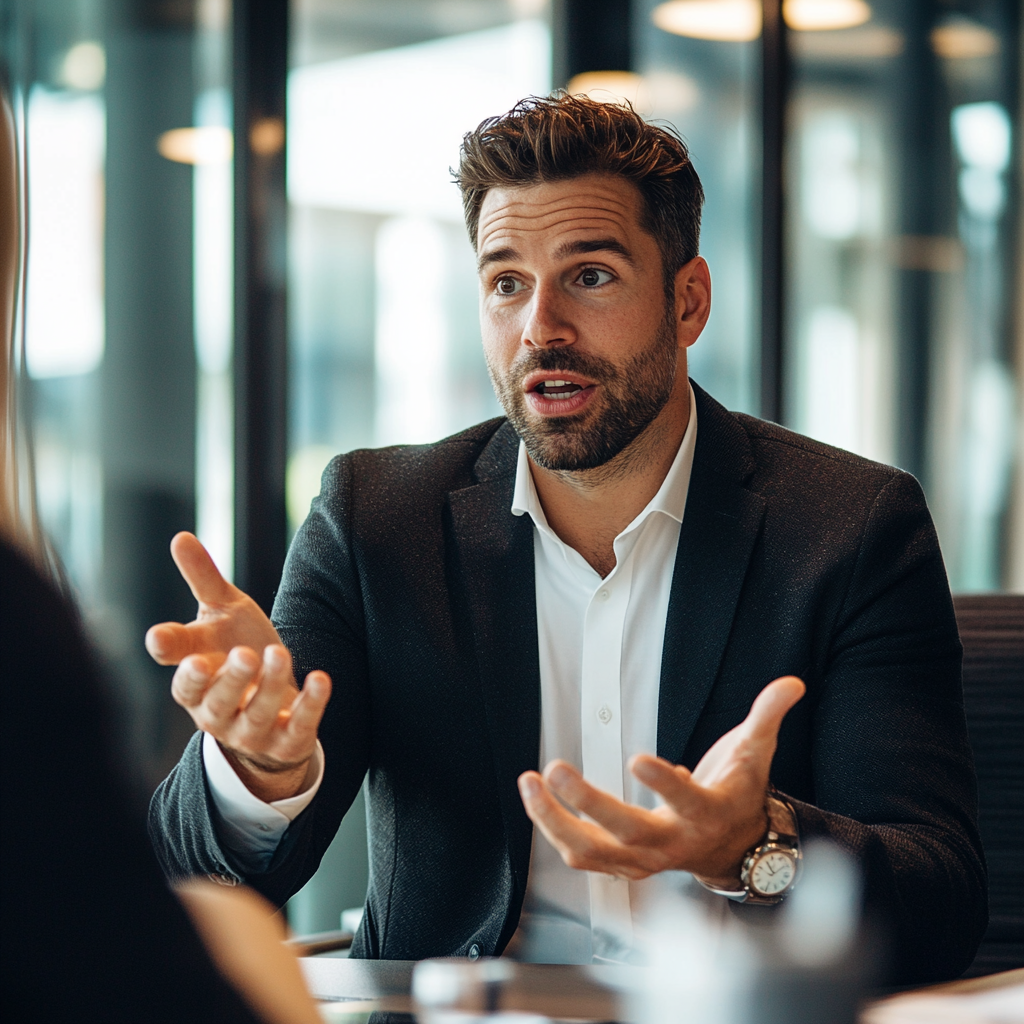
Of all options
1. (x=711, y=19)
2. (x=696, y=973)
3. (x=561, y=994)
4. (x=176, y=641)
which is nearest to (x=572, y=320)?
(x=176, y=641)

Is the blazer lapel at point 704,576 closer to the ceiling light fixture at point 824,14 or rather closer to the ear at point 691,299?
the ear at point 691,299

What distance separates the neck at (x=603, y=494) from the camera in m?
1.81

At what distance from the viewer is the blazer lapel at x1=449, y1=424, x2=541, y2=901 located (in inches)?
63.1

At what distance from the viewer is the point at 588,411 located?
1762mm

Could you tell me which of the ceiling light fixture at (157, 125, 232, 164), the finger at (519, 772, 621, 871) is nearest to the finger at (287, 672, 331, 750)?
the finger at (519, 772, 621, 871)

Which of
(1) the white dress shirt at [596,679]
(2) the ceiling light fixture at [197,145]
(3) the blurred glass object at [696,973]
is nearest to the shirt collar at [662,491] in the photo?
(1) the white dress shirt at [596,679]

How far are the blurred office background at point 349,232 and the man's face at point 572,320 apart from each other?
27cm

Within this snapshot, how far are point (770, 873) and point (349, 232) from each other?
2203 mm

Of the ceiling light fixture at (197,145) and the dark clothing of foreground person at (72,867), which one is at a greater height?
the ceiling light fixture at (197,145)

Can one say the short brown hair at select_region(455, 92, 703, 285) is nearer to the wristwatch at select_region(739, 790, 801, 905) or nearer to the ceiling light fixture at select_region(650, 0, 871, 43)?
the wristwatch at select_region(739, 790, 801, 905)

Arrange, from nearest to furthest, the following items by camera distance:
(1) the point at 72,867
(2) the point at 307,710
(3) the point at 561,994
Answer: (1) the point at 72,867, (3) the point at 561,994, (2) the point at 307,710

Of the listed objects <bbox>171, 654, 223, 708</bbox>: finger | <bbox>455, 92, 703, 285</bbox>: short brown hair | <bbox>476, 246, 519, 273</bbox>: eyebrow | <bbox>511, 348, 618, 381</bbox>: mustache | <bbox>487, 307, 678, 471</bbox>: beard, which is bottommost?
<bbox>171, 654, 223, 708</bbox>: finger

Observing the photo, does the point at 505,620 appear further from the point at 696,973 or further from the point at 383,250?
the point at 383,250

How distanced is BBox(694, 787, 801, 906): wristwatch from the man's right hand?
1.48 ft
